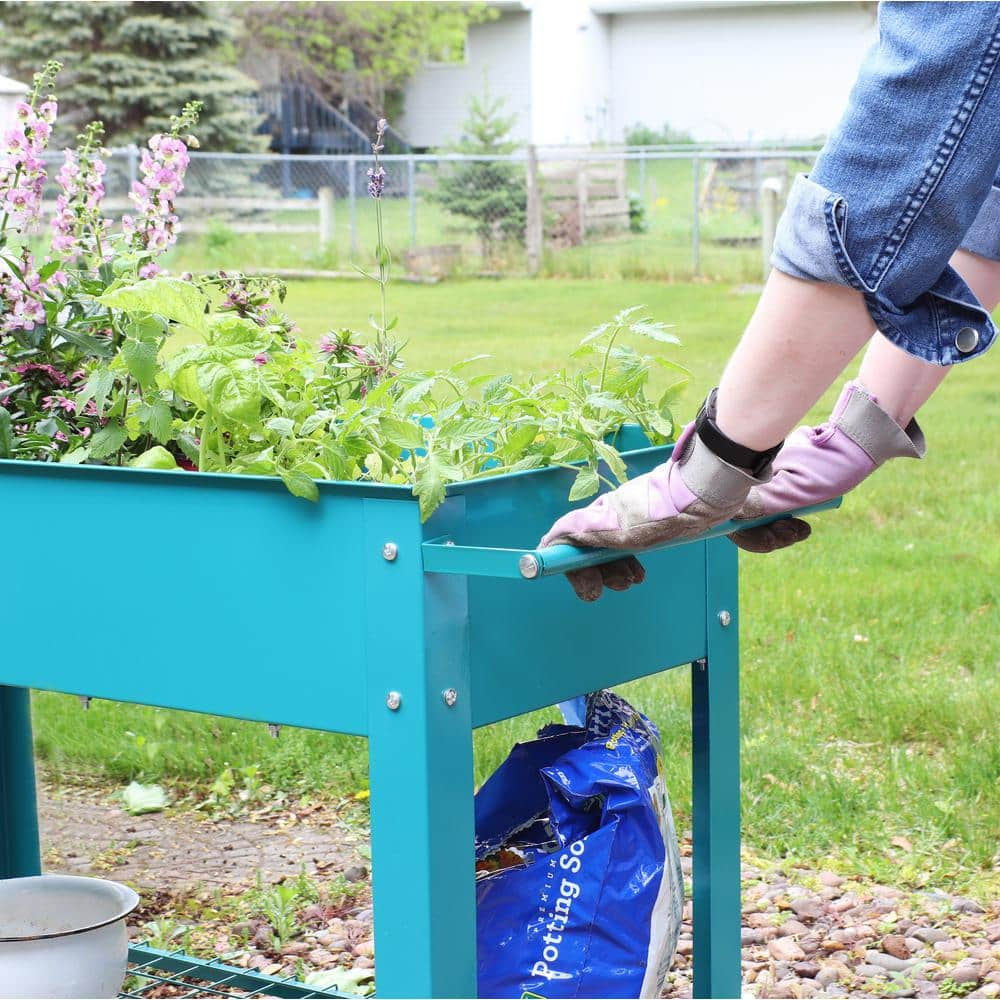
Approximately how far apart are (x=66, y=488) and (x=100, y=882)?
691mm

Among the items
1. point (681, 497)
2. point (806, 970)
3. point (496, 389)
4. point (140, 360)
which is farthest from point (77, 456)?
point (806, 970)

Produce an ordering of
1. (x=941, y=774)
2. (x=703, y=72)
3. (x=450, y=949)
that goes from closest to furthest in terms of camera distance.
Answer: (x=450, y=949)
(x=941, y=774)
(x=703, y=72)

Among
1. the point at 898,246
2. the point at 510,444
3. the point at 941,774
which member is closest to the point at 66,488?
the point at 510,444

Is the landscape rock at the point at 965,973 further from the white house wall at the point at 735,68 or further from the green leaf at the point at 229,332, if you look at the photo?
the white house wall at the point at 735,68

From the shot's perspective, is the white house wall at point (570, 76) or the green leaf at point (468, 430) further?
the white house wall at point (570, 76)

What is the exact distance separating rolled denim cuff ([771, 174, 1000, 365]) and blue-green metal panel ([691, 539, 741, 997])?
0.58 meters

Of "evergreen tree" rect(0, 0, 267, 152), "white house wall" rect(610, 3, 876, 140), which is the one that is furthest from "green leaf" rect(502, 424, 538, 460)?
"white house wall" rect(610, 3, 876, 140)

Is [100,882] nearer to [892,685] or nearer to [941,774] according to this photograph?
[941,774]

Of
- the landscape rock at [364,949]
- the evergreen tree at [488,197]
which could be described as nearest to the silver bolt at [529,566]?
the landscape rock at [364,949]

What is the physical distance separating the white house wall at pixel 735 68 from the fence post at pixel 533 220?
10.9 metres

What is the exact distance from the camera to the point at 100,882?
6.65ft

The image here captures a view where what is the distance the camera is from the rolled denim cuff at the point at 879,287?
1.21 metres

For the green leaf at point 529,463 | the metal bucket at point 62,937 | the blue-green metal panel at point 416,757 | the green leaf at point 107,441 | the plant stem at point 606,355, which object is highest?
the plant stem at point 606,355

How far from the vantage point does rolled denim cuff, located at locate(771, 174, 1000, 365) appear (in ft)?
3.98
